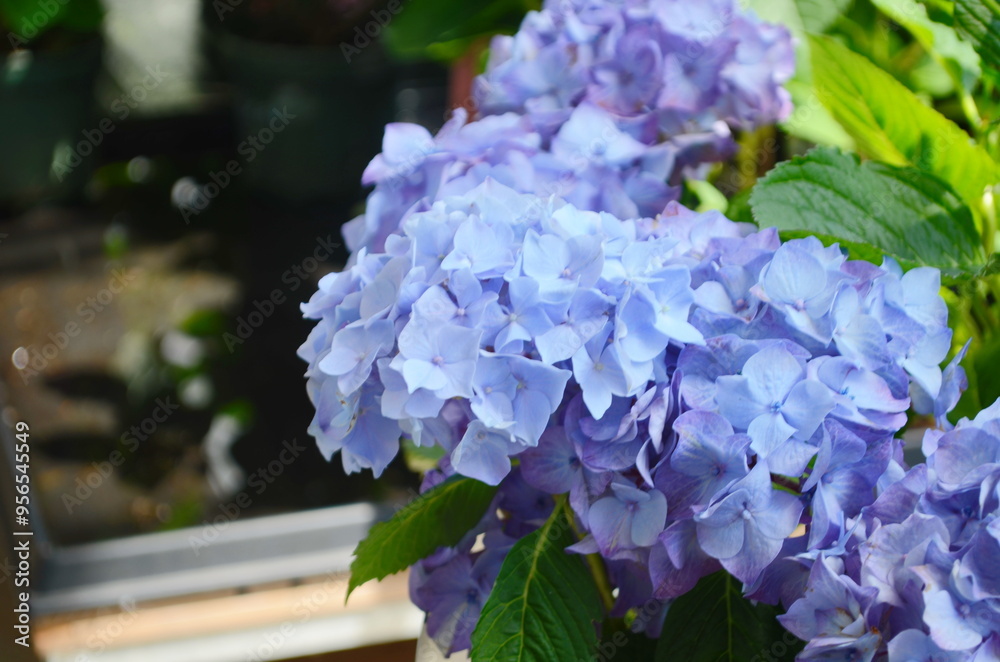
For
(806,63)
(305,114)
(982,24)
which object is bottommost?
(305,114)

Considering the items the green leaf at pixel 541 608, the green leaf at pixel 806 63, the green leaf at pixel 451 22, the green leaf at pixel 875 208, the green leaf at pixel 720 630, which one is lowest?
the green leaf at pixel 451 22

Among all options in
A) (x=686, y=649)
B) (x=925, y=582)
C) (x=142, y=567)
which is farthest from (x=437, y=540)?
(x=142, y=567)

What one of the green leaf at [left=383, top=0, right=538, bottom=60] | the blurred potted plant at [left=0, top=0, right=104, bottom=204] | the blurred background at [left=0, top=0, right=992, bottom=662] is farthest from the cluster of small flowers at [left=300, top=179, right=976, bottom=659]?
the blurred potted plant at [left=0, top=0, right=104, bottom=204]

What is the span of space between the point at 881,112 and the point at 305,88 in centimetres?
148

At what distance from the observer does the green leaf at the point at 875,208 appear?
523 mm

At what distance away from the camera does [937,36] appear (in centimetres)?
69

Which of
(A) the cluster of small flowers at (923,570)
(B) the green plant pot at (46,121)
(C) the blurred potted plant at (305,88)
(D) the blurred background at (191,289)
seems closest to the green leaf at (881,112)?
(A) the cluster of small flowers at (923,570)

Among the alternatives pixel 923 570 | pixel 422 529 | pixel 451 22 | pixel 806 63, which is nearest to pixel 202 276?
pixel 451 22

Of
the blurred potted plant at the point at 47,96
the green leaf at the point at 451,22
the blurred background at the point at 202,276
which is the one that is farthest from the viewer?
the blurred potted plant at the point at 47,96

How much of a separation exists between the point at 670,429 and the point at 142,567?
756mm

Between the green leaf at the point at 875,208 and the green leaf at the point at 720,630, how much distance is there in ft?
0.66

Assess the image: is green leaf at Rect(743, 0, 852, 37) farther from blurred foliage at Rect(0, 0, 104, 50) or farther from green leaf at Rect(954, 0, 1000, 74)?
blurred foliage at Rect(0, 0, 104, 50)

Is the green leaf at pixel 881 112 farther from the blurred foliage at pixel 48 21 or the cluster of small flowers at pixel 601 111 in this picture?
the blurred foliage at pixel 48 21

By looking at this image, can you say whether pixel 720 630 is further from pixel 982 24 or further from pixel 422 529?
pixel 982 24
